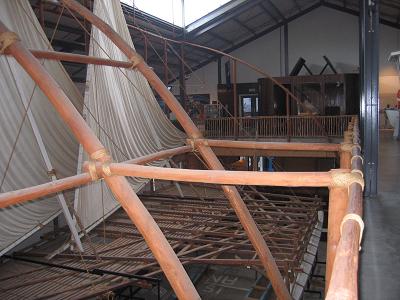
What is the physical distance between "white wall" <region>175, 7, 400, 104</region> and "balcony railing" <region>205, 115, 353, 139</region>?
615 cm

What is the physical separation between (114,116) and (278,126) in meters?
7.63

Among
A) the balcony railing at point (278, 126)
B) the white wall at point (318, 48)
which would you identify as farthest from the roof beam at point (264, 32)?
the balcony railing at point (278, 126)

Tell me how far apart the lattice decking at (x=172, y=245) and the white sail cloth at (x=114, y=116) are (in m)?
0.58

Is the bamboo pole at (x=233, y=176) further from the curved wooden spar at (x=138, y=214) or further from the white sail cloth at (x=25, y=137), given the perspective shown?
the white sail cloth at (x=25, y=137)

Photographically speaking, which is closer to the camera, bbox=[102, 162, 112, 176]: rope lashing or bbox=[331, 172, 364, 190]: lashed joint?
bbox=[331, 172, 364, 190]: lashed joint

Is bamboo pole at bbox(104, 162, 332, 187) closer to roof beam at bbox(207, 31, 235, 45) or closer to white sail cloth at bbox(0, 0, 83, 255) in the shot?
white sail cloth at bbox(0, 0, 83, 255)

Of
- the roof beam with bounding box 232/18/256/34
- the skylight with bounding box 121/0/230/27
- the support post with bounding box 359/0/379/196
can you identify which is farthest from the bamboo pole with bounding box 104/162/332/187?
the roof beam with bounding box 232/18/256/34

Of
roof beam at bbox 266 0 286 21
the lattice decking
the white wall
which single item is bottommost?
the lattice decking

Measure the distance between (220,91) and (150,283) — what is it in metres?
12.9

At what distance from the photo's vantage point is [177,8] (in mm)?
15008

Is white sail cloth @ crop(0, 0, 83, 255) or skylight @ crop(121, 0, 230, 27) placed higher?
skylight @ crop(121, 0, 230, 27)

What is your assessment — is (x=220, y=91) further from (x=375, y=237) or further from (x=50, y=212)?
(x=375, y=237)

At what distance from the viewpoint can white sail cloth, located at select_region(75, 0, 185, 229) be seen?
5.11 m

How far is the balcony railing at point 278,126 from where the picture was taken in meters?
11.8
